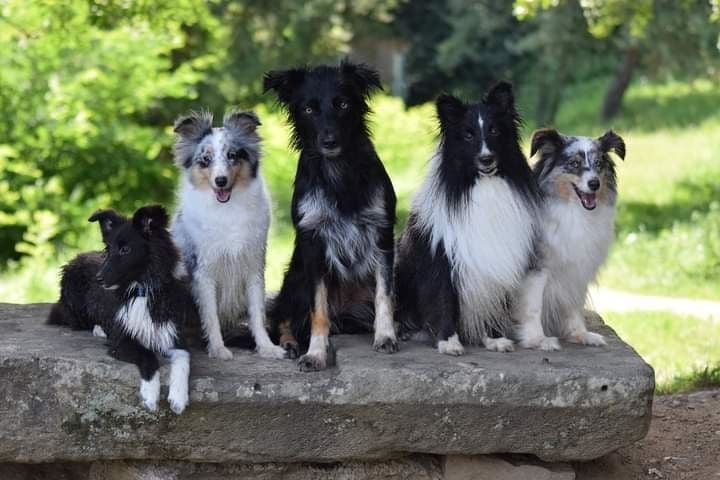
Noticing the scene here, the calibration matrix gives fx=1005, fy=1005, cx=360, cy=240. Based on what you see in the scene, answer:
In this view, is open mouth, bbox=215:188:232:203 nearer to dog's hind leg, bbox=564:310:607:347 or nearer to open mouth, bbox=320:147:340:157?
open mouth, bbox=320:147:340:157

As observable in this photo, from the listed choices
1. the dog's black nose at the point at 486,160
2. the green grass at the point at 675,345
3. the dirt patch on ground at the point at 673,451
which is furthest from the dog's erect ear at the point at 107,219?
the green grass at the point at 675,345

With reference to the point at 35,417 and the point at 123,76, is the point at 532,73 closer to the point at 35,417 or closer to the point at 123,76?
the point at 123,76

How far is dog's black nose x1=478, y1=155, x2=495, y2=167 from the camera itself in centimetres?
456

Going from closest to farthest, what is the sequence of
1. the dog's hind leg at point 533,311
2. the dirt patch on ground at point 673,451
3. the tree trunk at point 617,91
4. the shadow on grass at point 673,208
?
the dog's hind leg at point 533,311 < the dirt patch on ground at point 673,451 < the shadow on grass at point 673,208 < the tree trunk at point 617,91

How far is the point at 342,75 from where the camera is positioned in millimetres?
4609

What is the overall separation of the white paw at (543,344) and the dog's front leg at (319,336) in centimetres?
98


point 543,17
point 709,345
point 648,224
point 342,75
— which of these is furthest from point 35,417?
point 543,17

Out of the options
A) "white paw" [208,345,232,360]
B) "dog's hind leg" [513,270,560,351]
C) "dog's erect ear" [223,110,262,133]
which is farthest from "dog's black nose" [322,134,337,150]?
"dog's hind leg" [513,270,560,351]

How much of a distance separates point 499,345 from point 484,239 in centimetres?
52

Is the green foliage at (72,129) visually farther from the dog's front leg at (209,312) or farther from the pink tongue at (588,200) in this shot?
the pink tongue at (588,200)

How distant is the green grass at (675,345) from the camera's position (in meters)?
6.60

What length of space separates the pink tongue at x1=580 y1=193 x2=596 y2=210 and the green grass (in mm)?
2174

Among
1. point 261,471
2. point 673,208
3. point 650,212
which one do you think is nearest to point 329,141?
point 261,471

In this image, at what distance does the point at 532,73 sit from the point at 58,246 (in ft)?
55.5
